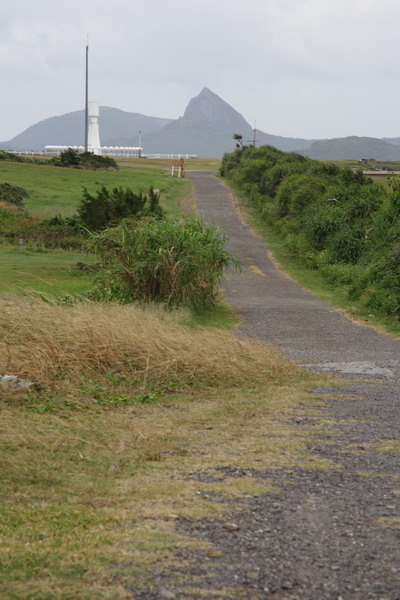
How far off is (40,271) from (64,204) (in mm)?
18730

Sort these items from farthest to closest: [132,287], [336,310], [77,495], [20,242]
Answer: [20,242] → [336,310] → [132,287] → [77,495]

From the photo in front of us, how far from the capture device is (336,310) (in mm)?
17656

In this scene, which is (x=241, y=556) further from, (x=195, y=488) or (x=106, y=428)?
(x=106, y=428)

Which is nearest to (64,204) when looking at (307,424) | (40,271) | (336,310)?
(40,271)

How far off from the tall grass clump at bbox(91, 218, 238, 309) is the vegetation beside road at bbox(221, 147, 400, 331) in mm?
3544

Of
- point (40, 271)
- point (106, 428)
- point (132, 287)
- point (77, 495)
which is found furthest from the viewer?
point (40, 271)

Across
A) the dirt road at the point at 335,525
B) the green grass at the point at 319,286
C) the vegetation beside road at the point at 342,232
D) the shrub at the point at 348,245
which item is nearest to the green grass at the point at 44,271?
the green grass at the point at 319,286

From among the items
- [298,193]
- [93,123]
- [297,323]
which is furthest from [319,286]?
[93,123]

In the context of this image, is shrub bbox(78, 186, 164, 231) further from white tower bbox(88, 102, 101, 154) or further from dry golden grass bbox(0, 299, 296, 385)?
white tower bbox(88, 102, 101, 154)

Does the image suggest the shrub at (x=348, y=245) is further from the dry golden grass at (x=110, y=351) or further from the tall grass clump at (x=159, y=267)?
the dry golden grass at (x=110, y=351)

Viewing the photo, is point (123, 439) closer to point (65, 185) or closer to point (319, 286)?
point (319, 286)

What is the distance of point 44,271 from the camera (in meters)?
20.5

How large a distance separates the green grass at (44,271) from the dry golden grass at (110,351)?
584cm

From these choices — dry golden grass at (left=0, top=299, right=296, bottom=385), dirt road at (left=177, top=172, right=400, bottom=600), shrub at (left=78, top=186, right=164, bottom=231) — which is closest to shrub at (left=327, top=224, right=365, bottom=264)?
shrub at (left=78, top=186, right=164, bottom=231)
